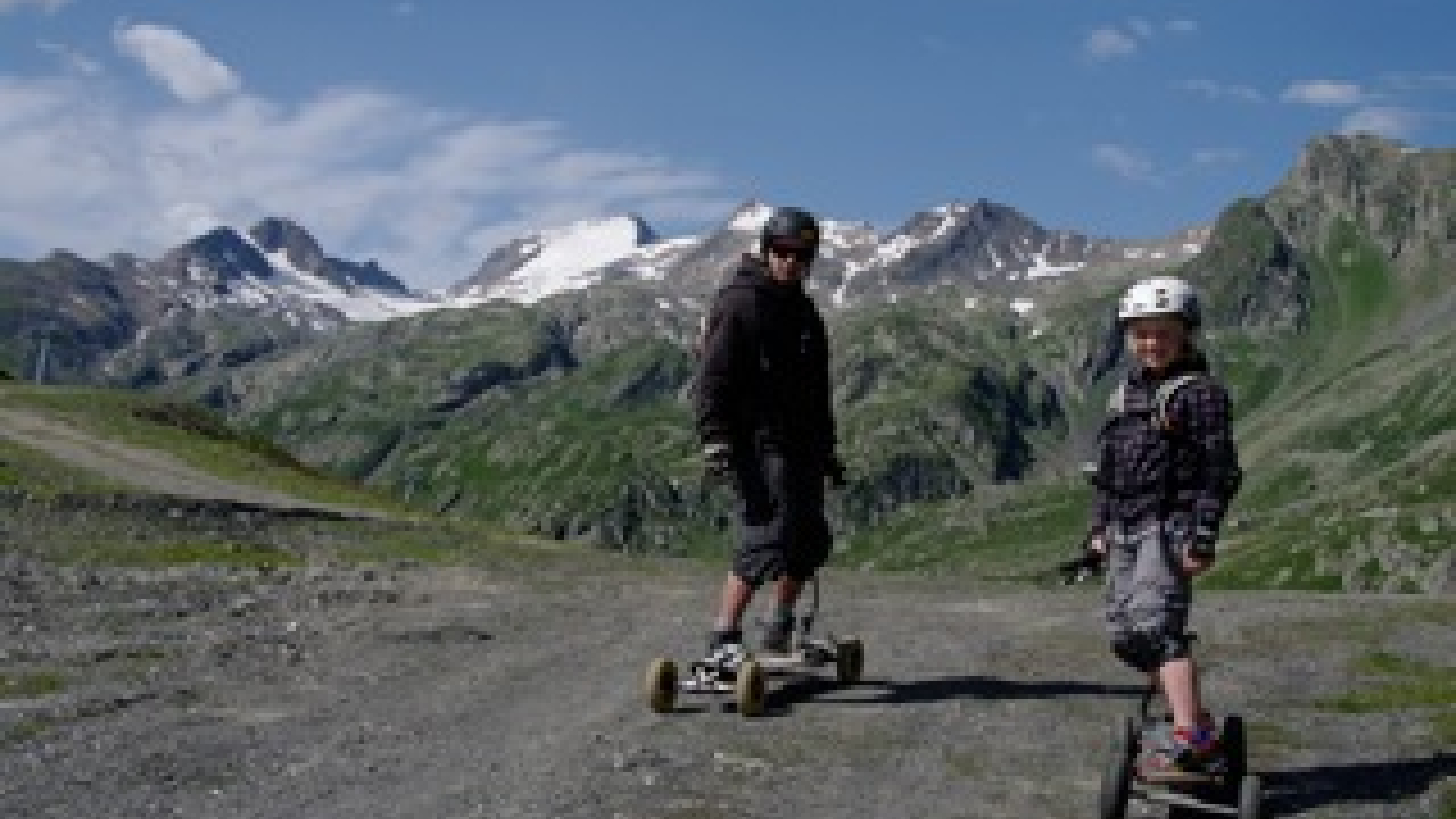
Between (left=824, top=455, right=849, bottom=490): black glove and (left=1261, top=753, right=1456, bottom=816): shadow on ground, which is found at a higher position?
(left=824, top=455, right=849, bottom=490): black glove

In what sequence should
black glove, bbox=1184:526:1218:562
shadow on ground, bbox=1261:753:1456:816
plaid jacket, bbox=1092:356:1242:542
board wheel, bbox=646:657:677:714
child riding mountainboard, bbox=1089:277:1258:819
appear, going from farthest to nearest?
board wheel, bbox=646:657:677:714
shadow on ground, bbox=1261:753:1456:816
plaid jacket, bbox=1092:356:1242:542
black glove, bbox=1184:526:1218:562
child riding mountainboard, bbox=1089:277:1258:819

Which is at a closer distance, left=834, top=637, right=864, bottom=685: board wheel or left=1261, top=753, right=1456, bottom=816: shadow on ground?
left=1261, top=753, right=1456, bottom=816: shadow on ground

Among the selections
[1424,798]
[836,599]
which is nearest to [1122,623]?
[1424,798]

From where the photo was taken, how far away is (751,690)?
14.8 metres

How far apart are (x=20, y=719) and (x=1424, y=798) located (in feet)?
38.3

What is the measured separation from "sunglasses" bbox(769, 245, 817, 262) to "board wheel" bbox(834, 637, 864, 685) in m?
4.08

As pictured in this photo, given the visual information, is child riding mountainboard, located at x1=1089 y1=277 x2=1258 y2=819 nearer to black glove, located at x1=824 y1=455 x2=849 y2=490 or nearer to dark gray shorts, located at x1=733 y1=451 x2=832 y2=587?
dark gray shorts, located at x1=733 y1=451 x2=832 y2=587

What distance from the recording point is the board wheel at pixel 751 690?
1482 centimetres

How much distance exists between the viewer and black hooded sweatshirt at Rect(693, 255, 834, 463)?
1593cm

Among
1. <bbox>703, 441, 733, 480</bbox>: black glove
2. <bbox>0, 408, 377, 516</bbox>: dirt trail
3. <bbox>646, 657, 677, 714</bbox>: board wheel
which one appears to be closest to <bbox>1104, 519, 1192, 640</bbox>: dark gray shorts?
<bbox>646, 657, 677, 714</bbox>: board wheel

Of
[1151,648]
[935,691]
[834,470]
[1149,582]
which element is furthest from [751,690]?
[1149,582]

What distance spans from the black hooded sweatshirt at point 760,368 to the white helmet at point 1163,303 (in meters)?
4.18

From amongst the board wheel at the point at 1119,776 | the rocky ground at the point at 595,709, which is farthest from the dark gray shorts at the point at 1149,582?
the rocky ground at the point at 595,709

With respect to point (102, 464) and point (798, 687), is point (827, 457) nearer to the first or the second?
point (798, 687)
